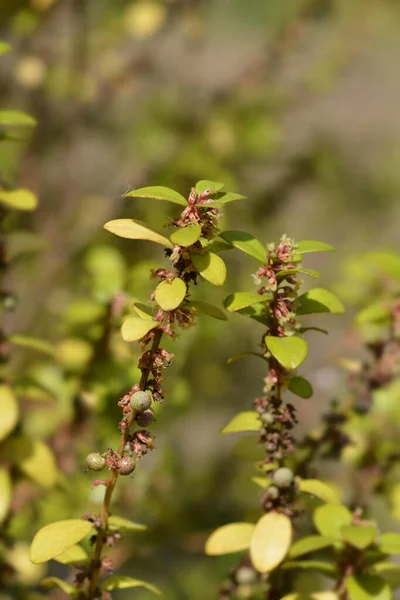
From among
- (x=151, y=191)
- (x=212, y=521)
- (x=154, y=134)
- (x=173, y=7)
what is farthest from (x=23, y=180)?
(x=151, y=191)

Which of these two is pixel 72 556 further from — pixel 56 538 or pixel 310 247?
pixel 310 247

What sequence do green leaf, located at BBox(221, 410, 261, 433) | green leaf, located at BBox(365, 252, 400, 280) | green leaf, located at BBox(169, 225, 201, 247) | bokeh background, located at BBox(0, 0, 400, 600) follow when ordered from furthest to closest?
1. bokeh background, located at BBox(0, 0, 400, 600)
2. green leaf, located at BBox(365, 252, 400, 280)
3. green leaf, located at BBox(221, 410, 261, 433)
4. green leaf, located at BBox(169, 225, 201, 247)

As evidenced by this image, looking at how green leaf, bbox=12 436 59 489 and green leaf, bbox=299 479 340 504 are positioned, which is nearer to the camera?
green leaf, bbox=299 479 340 504

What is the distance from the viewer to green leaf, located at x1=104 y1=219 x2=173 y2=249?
404 millimetres

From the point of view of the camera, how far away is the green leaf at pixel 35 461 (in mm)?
621

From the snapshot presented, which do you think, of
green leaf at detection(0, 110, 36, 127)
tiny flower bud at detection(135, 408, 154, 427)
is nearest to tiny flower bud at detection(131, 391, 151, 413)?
tiny flower bud at detection(135, 408, 154, 427)

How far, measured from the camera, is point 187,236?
369 mm

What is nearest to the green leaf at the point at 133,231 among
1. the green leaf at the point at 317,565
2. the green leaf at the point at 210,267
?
the green leaf at the point at 210,267

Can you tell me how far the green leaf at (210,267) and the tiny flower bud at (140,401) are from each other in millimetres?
68

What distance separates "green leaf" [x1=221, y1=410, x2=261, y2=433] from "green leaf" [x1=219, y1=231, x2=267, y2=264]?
0.34 feet

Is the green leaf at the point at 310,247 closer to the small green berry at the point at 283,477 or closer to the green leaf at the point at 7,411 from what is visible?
the small green berry at the point at 283,477

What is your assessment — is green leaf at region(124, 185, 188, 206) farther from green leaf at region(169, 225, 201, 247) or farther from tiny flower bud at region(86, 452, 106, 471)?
tiny flower bud at region(86, 452, 106, 471)

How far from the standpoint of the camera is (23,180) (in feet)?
4.02

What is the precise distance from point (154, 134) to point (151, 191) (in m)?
1.00
